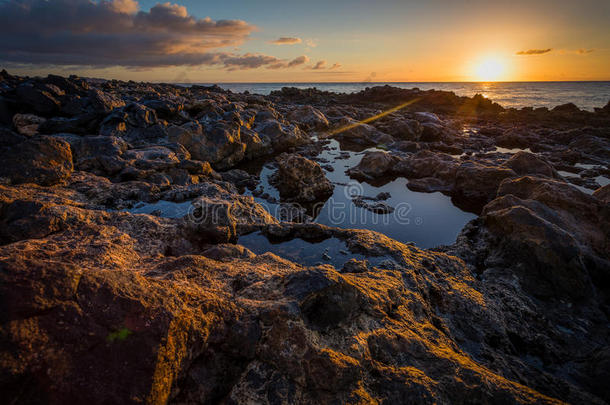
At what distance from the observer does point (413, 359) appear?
337 cm

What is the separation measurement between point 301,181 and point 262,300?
9472 millimetres

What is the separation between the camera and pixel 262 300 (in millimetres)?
3639

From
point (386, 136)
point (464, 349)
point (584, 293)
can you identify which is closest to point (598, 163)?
point (386, 136)

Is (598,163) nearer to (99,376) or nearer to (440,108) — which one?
(99,376)

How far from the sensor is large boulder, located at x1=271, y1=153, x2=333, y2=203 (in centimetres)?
1268

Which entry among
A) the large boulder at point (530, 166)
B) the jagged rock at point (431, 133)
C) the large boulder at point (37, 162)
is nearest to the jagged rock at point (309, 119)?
the jagged rock at point (431, 133)

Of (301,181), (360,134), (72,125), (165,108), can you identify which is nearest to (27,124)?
(72,125)

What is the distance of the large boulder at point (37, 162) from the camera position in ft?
24.7

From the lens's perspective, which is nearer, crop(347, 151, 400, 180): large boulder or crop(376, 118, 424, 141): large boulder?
crop(347, 151, 400, 180): large boulder

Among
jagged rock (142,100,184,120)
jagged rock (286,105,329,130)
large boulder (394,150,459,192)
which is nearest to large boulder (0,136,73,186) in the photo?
jagged rock (142,100,184,120)

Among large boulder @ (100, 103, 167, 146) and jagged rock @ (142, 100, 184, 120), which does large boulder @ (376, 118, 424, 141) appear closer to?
jagged rock @ (142, 100, 184, 120)

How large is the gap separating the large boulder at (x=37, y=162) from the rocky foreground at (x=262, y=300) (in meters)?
0.04

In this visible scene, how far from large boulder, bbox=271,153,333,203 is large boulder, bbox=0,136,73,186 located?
815cm

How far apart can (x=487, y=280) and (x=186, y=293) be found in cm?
730
